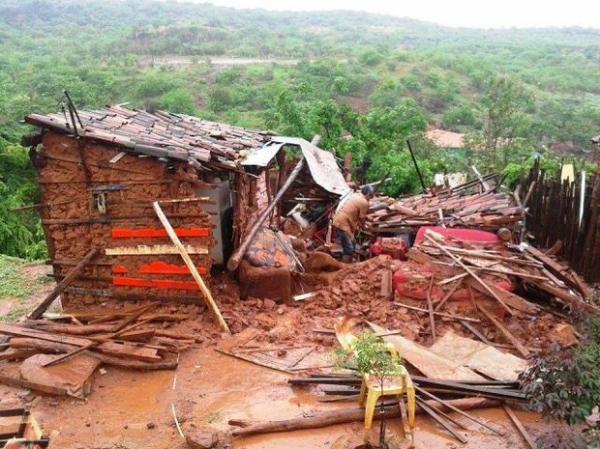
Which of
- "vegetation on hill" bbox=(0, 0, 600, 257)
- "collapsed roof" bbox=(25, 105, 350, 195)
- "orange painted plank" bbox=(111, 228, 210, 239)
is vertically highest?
"collapsed roof" bbox=(25, 105, 350, 195)

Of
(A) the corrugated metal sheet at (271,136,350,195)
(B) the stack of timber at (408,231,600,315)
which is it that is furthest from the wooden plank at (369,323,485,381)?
(A) the corrugated metal sheet at (271,136,350,195)

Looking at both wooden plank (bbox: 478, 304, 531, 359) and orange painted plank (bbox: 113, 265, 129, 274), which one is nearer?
wooden plank (bbox: 478, 304, 531, 359)

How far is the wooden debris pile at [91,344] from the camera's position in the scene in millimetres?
7598

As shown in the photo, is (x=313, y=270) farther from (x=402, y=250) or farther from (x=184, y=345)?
(x=184, y=345)

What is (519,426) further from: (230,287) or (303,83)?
(303,83)

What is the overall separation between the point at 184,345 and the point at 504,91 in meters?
25.5

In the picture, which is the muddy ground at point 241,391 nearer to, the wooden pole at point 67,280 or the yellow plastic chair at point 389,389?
the yellow plastic chair at point 389,389

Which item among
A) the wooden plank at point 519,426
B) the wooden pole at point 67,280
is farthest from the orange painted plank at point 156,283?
the wooden plank at point 519,426

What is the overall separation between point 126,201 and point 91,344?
2331 millimetres

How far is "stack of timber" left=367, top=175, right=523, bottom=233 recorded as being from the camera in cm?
1109

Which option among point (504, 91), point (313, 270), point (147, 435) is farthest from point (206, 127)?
point (504, 91)

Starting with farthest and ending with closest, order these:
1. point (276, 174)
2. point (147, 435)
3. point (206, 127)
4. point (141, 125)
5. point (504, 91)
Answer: point (504, 91)
point (276, 174)
point (206, 127)
point (141, 125)
point (147, 435)

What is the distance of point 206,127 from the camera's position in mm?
11523

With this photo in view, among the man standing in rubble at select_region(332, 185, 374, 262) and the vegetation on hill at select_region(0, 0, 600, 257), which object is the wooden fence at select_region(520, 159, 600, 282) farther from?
the vegetation on hill at select_region(0, 0, 600, 257)
